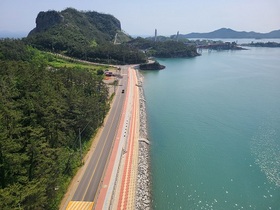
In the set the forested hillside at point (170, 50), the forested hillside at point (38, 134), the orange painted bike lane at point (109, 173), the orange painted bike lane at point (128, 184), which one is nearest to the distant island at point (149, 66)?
the forested hillside at point (170, 50)

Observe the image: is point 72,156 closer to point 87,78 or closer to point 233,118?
point 87,78

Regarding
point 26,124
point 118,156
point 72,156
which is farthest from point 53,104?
point 118,156

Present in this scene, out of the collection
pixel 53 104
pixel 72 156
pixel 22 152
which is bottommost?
pixel 72 156

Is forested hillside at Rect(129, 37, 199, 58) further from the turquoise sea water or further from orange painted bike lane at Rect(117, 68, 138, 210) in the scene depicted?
orange painted bike lane at Rect(117, 68, 138, 210)

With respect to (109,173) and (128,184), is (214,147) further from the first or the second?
(109,173)

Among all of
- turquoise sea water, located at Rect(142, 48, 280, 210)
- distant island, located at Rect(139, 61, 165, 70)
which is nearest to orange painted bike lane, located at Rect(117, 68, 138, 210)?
turquoise sea water, located at Rect(142, 48, 280, 210)
